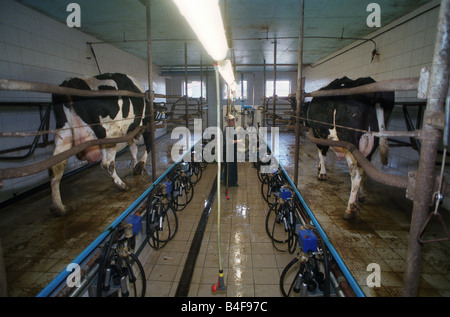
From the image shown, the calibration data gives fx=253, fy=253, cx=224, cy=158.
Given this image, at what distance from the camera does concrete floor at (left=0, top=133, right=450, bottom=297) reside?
253 cm

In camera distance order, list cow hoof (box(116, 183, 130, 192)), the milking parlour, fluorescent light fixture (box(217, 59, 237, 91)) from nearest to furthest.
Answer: the milking parlour
fluorescent light fixture (box(217, 59, 237, 91))
cow hoof (box(116, 183, 130, 192))

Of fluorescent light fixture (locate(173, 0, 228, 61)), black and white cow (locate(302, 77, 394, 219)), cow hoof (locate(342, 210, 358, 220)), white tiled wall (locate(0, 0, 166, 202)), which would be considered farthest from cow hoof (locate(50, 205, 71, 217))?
cow hoof (locate(342, 210, 358, 220))

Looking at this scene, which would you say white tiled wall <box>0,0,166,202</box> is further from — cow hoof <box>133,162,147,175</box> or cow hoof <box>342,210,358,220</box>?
cow hoof <box>342,210,358,220</box>

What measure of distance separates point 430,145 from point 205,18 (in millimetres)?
1207

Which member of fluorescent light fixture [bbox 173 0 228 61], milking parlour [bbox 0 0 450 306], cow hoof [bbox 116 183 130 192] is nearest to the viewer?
fluorescent light fixture [bbox 173 0 228 61]

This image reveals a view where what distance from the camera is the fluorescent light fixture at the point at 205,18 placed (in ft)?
3.47

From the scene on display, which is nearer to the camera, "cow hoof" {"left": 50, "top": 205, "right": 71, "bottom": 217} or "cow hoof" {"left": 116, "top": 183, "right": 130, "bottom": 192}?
"cow hoof" {"left": 50, "top": 205, "right": 71, "bottom": 217}

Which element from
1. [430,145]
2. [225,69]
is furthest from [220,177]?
[430,145]

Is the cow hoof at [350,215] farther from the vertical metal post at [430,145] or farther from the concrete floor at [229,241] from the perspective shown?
the vertical metal post at [430,145]

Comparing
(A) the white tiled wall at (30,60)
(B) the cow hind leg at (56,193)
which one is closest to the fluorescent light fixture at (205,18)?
(B) the cow hind leg at (56,193)

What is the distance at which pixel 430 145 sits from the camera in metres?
1.20

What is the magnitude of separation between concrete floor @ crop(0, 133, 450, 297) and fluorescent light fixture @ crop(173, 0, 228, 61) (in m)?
2.31

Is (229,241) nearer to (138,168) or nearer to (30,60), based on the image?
(138,168)
